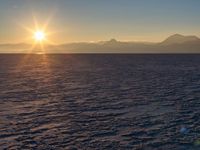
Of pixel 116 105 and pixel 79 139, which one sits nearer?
pixel 79 139

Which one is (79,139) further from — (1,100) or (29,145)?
(1,100)

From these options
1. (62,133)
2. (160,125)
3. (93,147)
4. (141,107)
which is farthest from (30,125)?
(141,107)

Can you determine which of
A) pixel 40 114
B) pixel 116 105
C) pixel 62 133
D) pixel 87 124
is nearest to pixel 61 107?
pixel 40 114

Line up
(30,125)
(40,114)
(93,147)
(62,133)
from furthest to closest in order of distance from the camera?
(40,114) < (30,125) < (62,133) < (93,147)

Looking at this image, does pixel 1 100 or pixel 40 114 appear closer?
pixel 40 114

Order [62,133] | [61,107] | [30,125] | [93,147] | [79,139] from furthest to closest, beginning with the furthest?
[61,107], [30,125], [62,133], [79,139], [93,147]

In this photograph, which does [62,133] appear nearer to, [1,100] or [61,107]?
[61,107]

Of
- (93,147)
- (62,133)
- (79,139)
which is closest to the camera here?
(93,147)

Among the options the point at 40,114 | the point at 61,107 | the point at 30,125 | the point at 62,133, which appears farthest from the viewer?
the point at 61,107

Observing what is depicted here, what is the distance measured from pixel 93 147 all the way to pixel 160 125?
9.05 meters

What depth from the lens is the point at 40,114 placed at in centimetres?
3456

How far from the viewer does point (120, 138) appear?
2530cm

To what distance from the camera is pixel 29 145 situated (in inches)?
917

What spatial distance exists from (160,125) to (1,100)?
81.1 feet
